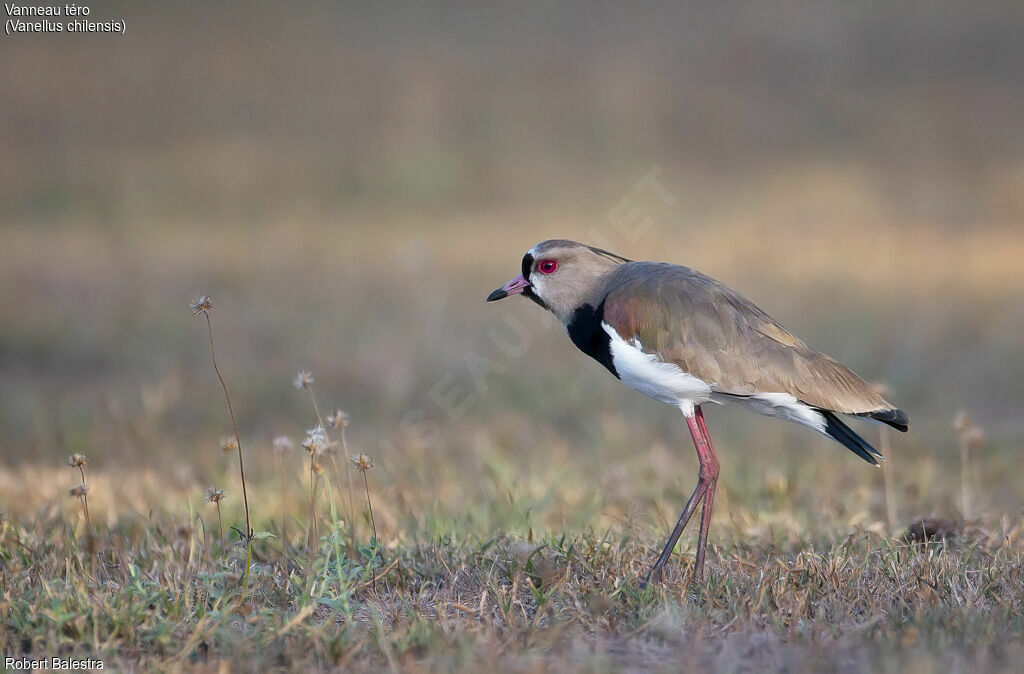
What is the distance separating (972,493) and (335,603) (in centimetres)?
369

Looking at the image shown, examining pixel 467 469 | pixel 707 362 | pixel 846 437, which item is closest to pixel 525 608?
pixel 707 362

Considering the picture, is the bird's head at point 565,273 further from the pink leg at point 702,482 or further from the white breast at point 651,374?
the pink leg at point 702,482

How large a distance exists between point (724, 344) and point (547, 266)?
0.78 m

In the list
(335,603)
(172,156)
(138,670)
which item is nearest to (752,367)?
(335,603)

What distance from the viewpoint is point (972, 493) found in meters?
5.83

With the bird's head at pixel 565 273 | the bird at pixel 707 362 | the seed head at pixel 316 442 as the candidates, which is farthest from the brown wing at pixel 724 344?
the seed head at pixel 316 442

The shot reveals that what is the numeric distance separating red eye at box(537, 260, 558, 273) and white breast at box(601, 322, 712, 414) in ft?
1.40

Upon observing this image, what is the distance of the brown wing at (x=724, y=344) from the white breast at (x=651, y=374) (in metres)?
0.02

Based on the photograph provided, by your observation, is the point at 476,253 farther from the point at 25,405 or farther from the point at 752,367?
the point at 752,367

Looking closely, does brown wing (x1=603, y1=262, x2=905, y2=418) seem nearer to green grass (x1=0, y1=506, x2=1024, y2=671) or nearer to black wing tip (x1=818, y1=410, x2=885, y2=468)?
black wing tip (x1=818, y1=410, x2=885, y2=468)

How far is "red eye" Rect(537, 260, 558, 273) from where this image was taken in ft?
14.4

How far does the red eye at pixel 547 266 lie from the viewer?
4.39 m

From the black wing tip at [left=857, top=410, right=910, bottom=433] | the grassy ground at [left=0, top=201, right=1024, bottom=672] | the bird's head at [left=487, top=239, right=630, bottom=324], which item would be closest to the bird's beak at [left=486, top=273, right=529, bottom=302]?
the bird's head at [left=487, top=239, right=630, bottom=324]

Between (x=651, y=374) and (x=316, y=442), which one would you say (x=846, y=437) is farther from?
(x=316, y=442)
